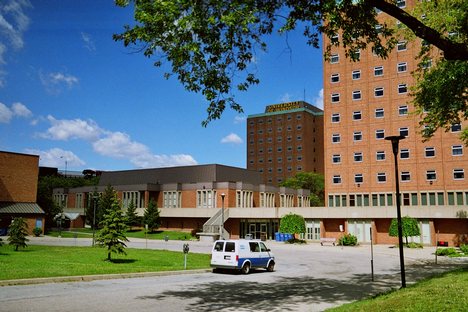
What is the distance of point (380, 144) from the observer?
58375 millimetres

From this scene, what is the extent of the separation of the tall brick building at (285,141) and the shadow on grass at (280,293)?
340ft

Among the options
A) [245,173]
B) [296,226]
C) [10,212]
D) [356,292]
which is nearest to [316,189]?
[245,173]

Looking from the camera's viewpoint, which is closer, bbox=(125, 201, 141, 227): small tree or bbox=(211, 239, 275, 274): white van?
bbox=(211, 239, 275, 274): white van

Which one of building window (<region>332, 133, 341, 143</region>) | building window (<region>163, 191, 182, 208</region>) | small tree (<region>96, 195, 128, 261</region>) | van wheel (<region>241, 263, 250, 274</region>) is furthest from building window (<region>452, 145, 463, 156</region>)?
small tree (<region>96, 195, 128, 261</region>)

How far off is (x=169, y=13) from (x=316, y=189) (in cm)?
9503

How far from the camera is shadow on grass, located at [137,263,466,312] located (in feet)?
42.4

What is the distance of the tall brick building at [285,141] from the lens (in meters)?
124

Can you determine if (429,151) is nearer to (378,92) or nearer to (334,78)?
(378,92)

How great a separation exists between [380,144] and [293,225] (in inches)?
666

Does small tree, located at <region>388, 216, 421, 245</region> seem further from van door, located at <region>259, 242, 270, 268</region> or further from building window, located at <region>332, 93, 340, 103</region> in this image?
van door, located at <region>259, 242, 270, 268</region>

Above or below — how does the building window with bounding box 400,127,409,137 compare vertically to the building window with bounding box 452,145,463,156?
above

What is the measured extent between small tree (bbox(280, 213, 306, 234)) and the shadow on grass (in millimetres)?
30395

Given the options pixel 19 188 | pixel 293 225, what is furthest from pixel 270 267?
pixel 19 188

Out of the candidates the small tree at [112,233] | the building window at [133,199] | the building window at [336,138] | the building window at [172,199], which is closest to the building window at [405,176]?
the building window at [336,138]
